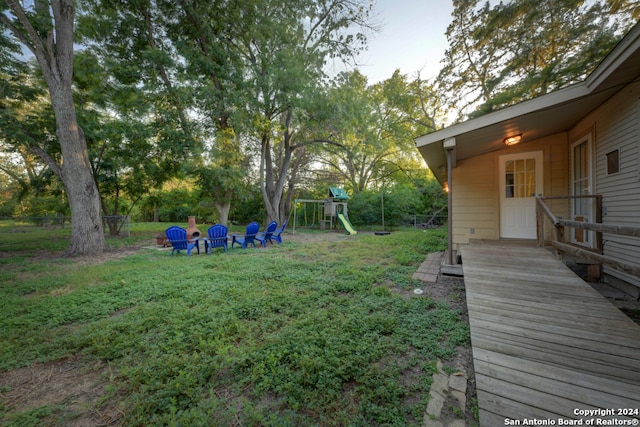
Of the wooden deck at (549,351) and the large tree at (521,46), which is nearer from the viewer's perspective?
the wooden deck at (549,351)

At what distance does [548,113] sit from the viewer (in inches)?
167

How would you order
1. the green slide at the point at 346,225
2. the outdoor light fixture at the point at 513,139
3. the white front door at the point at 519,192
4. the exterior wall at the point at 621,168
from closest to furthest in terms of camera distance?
the exterior wall at the point at 621,168 → the outdoor light fixture at the point at 513,139 → the white front door at the point at 519,192 → the green slide at the point at 346,225

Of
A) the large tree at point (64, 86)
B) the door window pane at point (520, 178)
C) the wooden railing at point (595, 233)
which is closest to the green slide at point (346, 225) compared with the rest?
the door window pane at point (520, 178)

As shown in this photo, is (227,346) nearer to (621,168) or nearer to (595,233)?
(595,233)

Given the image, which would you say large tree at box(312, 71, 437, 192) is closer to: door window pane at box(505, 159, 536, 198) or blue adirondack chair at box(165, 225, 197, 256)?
door window pane at box(505, 159, 536, 198)

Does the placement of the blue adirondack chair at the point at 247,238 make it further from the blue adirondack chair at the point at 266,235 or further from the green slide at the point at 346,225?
the green slide at the point at 346,225

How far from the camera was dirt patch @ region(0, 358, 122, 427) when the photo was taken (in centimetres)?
163

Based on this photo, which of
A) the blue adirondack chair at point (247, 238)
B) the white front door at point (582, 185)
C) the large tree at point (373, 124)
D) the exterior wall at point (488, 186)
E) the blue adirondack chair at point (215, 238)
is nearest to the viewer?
the white front door at point (582, 185)

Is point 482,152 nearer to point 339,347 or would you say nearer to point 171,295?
point 339,347

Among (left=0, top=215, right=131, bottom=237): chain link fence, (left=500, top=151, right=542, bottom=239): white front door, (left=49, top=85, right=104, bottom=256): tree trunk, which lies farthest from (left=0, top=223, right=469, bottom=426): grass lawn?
(left=0, top=215, right=131, bottom=237): chain link fence

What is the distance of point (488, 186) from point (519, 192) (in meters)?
0.65

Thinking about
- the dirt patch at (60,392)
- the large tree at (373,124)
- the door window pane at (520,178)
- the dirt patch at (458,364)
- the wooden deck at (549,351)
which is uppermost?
the large tree at (373,124)

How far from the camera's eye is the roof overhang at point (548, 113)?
3.04 meters

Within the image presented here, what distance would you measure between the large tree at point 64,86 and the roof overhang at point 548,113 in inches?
363
